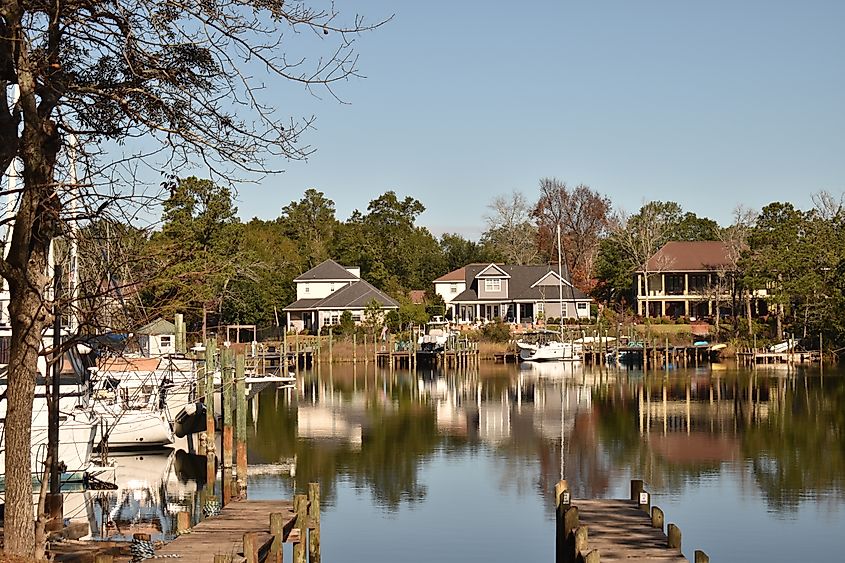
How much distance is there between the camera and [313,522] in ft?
65.3

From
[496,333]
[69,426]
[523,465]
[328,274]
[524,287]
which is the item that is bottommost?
[523,465]

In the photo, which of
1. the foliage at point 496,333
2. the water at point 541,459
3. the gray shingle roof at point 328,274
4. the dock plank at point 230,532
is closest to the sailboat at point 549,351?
the foliage at point 496,333

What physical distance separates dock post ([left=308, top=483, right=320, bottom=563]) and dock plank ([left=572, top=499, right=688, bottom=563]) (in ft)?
14.1

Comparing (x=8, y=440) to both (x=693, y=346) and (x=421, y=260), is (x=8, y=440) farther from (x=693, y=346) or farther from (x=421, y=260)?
(x=421, y=260)

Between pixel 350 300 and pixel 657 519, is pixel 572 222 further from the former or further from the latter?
pixel 657 519

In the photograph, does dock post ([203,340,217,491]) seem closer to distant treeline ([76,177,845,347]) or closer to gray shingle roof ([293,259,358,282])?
distant treeline ([76,177,845,347])

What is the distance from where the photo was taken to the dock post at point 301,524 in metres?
18.7

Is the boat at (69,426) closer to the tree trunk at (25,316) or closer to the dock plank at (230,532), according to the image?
the dock plank at (230,532)

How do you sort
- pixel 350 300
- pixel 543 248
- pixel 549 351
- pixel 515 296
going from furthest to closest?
1. pixel 543 248
2. pixel 515 296
3. pixel 350 300
4. pixel 549 351

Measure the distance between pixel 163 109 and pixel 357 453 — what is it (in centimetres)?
2443

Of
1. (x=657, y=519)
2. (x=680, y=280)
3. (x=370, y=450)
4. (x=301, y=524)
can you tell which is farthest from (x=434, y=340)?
(x=657, y=519)

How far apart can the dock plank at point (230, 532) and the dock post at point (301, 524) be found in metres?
0.09

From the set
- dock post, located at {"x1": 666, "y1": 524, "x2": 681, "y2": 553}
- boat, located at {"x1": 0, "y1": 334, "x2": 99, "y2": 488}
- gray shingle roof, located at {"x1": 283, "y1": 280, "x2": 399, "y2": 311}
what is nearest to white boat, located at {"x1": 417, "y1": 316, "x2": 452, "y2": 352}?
gray shingle roof, located at {"x1": 283, "y1": 280, "x2": 399, "y2": 311}

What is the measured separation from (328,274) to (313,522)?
78533mm
